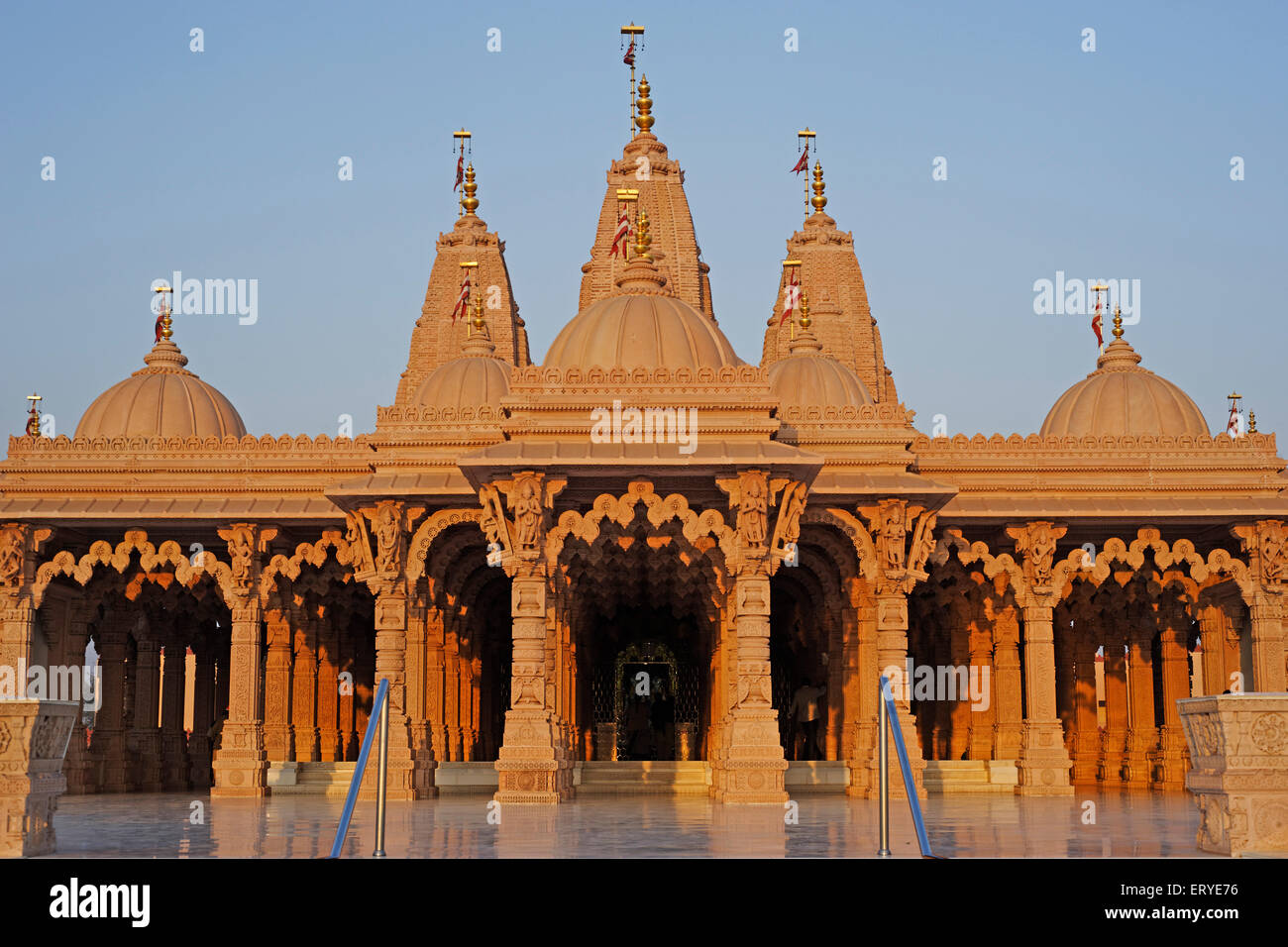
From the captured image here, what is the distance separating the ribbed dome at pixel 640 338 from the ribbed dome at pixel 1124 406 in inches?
329

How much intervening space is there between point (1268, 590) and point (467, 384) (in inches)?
568

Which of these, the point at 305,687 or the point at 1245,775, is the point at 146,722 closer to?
the point at 305,687

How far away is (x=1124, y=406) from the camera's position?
30016mm

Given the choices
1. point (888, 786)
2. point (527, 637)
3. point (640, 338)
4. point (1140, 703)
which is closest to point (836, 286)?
point (1140, 703)

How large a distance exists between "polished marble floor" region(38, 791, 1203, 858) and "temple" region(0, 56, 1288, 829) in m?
1.84

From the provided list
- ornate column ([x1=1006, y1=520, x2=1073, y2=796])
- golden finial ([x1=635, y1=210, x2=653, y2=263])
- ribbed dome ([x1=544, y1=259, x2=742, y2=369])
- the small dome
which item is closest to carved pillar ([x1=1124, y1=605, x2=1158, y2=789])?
ornate column ([x1=1006, y1=520, x2=1073, y2=796])

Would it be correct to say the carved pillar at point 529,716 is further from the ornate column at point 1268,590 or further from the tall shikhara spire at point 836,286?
the tall shikhara spire at point 836,286

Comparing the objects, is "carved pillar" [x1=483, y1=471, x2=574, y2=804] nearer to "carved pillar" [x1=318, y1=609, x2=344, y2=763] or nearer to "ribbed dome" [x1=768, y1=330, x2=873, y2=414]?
"ribbed dome" [x1=768, y1=330, x2=873, y2=414]

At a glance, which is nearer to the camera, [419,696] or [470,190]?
[419,696]

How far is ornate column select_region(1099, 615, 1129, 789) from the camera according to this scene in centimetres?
3170

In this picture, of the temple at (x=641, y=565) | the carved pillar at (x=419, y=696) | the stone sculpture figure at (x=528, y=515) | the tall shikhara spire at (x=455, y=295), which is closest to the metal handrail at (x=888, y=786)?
the temple at (x=641, y=565)

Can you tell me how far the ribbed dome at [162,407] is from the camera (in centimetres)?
2961
